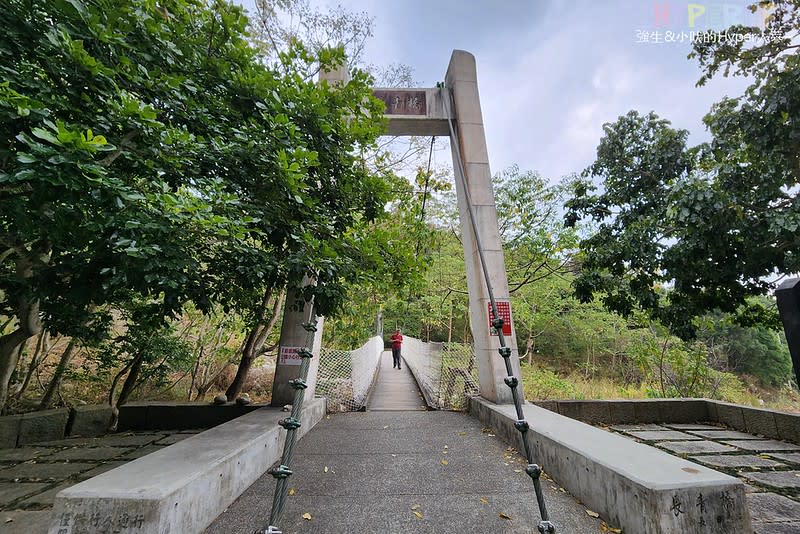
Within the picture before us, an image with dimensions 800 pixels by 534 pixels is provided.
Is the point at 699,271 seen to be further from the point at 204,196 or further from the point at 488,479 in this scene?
the point at 204,196

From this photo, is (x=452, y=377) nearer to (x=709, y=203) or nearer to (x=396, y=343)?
(x=709, y=203)

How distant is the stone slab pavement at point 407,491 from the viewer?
1830 mm

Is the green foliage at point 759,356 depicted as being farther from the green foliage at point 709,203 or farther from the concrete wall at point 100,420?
the concrete wall at point 100,420

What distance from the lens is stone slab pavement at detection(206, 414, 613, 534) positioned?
1830mm

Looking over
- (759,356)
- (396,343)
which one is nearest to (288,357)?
(396,343)

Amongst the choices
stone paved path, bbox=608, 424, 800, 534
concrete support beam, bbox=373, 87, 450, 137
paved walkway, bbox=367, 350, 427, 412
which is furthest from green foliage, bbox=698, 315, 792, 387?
concrete support beam, bbox=373, 87, 450, 137

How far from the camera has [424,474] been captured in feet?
8.15

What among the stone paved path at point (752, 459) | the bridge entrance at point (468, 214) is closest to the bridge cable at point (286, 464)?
the bridge entrance at point (468, 214)

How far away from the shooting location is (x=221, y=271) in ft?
8.38

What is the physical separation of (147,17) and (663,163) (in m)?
6.53

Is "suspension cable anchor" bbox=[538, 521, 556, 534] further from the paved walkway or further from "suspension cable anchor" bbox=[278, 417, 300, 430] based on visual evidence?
the paved walkway

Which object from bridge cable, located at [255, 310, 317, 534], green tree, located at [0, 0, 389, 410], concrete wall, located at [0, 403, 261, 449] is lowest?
concrete wall, located at [0, 403, 261, 449]

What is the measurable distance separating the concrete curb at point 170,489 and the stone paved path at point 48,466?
37.1 inches

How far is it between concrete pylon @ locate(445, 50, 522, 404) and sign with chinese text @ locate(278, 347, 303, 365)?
2281mm
